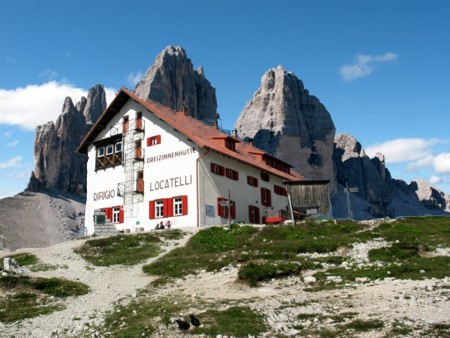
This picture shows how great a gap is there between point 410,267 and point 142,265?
13968 millimetres

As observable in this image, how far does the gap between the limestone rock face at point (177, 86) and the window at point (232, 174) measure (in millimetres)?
102314

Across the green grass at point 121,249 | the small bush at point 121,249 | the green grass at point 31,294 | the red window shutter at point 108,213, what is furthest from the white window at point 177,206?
the green grass at point 31,294

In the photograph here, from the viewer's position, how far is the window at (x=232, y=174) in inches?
1763

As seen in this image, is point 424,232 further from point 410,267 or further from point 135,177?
point 135,177

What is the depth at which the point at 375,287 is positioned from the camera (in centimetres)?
1820

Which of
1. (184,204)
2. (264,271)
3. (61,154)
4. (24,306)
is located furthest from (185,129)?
(61,154)

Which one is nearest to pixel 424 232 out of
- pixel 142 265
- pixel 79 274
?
pixel 142 265

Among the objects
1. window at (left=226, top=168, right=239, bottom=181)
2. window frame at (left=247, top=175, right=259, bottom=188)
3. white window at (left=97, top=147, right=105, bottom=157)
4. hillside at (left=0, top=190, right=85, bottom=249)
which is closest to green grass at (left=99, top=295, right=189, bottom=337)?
window at (left=226, top=168, right=239, bottom=181)

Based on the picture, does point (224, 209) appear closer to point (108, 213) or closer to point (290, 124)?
point (108, 213)

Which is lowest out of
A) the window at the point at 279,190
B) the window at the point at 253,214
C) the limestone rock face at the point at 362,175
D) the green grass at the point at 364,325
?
the green grass at the point at 364,325

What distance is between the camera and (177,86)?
156m

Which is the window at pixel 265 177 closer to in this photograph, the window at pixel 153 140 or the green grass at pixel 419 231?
the window at pixel 153 140

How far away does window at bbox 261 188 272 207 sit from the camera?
4963cm

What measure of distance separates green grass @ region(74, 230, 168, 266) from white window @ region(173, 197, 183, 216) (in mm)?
6061
